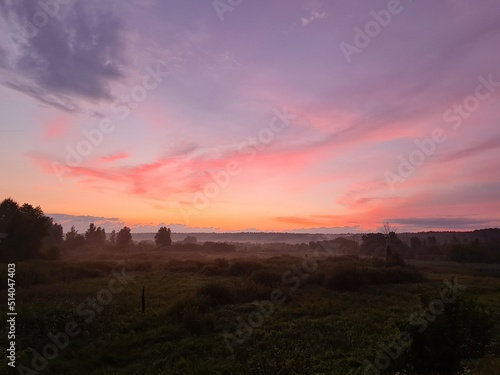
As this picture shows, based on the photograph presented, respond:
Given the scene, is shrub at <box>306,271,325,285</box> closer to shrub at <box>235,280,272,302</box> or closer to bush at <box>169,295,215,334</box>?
shrub at <box>235,280,272,302</box>

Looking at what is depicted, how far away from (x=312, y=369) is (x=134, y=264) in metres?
44.9

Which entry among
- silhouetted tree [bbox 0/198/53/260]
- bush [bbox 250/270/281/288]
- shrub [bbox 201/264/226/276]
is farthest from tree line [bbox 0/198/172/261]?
bush [bbox 250/270/281/288]

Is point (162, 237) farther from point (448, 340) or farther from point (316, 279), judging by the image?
point (448, 340)

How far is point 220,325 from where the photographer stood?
792 inches

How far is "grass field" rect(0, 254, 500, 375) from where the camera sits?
557 inches

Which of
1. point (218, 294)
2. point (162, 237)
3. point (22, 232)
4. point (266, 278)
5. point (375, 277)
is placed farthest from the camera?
point (162, 237)

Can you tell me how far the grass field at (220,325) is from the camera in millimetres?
14156

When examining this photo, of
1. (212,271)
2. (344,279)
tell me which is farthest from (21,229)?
(344,279)

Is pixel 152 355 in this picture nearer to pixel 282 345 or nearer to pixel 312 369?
pixel 282 345

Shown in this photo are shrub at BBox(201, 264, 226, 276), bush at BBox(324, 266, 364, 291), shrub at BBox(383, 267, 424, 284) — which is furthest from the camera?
shrub at BBox(201, 264, 226, 276)

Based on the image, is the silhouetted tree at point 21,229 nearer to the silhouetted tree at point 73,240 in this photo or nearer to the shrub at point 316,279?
the shrub at point 316,279

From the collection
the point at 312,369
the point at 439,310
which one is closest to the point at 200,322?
the point at 312,369

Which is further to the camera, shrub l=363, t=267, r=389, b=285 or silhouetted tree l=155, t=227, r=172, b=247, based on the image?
silhouetted tree l=155, t=227, r=172, b=247

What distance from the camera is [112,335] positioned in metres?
18.1
